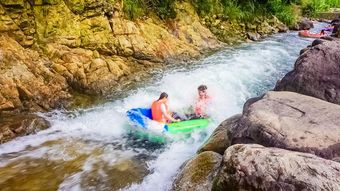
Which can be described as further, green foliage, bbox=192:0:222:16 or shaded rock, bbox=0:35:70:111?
green foliage, bbox=192:0:222:16

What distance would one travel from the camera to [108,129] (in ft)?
28.2

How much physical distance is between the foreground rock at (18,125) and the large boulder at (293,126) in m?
4.77

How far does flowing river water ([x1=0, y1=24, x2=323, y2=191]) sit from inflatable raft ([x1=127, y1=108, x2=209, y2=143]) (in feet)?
0.79

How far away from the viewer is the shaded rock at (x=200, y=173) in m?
5.03

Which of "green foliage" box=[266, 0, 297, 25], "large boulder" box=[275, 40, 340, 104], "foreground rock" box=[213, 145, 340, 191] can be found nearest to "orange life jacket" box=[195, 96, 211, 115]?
"large boulder" box=[275, 40, 340, 104]

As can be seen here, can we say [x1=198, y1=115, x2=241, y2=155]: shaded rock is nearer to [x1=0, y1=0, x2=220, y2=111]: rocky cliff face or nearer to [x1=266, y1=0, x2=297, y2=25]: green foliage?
[x1=0, y1=0, x2=220, y2=111]: rocky cliff face

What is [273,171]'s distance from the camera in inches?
147

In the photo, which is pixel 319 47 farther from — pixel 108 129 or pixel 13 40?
pixel 13 40

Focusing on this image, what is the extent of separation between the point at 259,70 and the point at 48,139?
851 cm

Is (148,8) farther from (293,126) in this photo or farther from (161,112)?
(293,126)

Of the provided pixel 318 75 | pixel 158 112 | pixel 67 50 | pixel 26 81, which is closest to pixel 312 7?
pixel 67 50

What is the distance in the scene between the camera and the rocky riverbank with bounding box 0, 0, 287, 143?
9.23 metres

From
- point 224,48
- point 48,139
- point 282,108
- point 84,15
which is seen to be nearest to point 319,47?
point 282,108

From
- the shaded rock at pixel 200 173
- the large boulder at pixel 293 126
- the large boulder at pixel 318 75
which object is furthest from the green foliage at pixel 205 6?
the shaded rock at pixel 200 173
